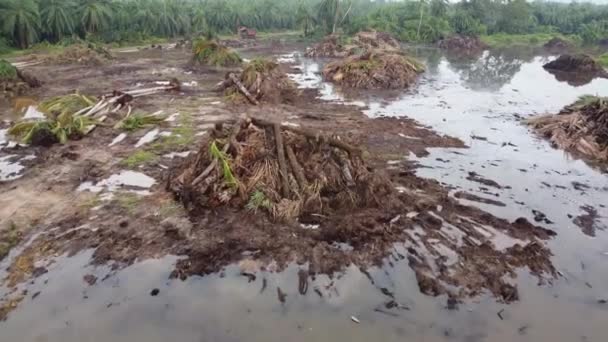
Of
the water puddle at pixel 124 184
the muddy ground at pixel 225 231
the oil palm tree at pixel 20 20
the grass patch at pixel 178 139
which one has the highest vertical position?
the oil palm tree at pixel 20 20

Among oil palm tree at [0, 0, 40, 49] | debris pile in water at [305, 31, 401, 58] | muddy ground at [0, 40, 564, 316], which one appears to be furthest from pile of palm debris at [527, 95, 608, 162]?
oil palm tree at [0, 0, 40, 49]

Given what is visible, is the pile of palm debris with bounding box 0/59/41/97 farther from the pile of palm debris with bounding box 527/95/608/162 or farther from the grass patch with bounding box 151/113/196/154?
the pile of palm debris with bounding box 527/95/608/162

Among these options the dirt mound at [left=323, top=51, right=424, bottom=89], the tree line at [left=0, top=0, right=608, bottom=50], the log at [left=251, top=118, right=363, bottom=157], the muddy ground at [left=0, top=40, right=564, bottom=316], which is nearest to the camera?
the muddy ground at [left=0, top=40, right=564, bottom=316]

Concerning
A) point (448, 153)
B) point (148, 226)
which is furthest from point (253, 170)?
point (448, 153)

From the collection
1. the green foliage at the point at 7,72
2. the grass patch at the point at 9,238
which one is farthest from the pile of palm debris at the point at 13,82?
the grass patch at the point at 9,238

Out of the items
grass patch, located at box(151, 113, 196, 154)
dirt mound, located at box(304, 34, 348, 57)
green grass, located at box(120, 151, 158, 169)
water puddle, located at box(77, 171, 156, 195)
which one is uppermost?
dirt mound, located at box(304, 34, 348, 57)

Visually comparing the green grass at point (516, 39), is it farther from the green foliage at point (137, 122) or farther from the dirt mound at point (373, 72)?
the green foliage at point (137, 122)

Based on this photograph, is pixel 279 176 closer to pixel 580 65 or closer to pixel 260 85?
pixel 260 85

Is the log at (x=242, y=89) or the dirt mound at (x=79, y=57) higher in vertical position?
the dirt mound at (x=79, y=57)
